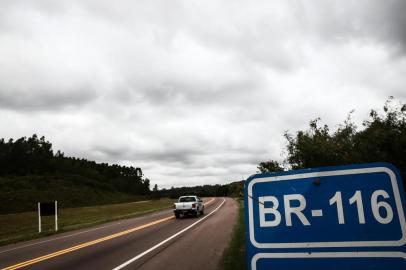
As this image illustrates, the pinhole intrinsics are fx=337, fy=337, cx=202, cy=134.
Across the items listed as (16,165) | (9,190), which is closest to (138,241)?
(9,190)

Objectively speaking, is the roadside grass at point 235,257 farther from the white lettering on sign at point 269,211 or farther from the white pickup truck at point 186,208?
Answer: the white pickup truck at point 186,208

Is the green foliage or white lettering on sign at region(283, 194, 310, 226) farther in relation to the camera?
the green foliage

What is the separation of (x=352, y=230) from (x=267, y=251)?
0.47 metres

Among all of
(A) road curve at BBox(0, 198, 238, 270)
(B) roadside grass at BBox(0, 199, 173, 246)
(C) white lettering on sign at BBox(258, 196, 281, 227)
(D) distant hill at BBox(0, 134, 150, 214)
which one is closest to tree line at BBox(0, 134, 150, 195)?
(D) distant hill at BBox(0, 134, 150, 214)

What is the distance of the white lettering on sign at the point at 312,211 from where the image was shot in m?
1.68

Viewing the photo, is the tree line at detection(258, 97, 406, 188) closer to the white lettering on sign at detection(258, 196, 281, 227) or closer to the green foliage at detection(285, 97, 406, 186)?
the green foliage at detection(285, 97, 406, 186)

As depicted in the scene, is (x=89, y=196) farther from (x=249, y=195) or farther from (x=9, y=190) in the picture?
(x=249, y=195)

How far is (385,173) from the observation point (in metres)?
1.72

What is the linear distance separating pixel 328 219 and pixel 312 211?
88 mm

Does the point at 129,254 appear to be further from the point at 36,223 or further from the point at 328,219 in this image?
the point at 36,223

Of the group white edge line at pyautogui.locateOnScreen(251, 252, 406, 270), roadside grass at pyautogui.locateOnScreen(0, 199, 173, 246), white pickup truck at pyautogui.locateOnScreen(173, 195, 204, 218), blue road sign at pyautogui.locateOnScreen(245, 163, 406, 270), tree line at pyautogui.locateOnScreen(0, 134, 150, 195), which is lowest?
roadside grass at pyautogui.locateOnScreen(0, 199, 173, 246)

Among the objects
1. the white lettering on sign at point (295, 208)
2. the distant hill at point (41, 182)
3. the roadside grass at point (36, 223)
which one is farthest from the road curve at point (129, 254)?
the distant hill at point (41, 182)

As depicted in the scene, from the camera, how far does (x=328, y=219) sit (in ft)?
5.82

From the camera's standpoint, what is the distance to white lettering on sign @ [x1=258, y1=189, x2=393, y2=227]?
1.68 metres
